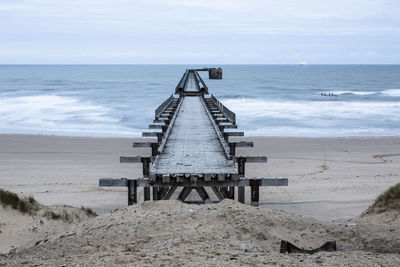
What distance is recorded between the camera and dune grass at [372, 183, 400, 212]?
8.66m

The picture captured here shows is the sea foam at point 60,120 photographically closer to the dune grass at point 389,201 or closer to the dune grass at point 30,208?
the dune grass at point 30,208

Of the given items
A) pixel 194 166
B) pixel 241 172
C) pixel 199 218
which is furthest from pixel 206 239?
pixel 241 172

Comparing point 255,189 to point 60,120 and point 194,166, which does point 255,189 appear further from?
point 60,120

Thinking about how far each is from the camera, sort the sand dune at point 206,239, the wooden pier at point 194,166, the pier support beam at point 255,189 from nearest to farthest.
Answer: the sand dune at point 206,239, the wooden pier at point 194,166, the pier support beam at point 255,189

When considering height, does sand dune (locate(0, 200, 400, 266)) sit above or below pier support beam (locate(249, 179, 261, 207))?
below

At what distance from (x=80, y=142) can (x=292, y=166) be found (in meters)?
11.6

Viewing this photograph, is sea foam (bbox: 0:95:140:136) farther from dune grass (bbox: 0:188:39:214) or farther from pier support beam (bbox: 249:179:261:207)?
pier support beam (bbox: 249:179:261:207)

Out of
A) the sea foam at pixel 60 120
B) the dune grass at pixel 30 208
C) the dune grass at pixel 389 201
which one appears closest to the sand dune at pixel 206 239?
the dune grass at pixel 389 201

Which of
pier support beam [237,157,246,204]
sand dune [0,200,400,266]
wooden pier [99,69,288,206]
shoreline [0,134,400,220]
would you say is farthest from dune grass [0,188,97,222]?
pier support beam [237,157,246,204]

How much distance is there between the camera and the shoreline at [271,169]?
13.1 metres

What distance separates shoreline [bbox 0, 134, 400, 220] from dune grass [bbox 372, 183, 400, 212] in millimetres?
2614

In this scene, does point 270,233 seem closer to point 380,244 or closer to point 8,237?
point 380,244

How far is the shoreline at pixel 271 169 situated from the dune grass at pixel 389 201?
8.57ft

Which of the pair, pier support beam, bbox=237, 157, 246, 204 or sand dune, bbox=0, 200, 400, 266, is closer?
sand dune, bbox=0, 200, 400, 266
